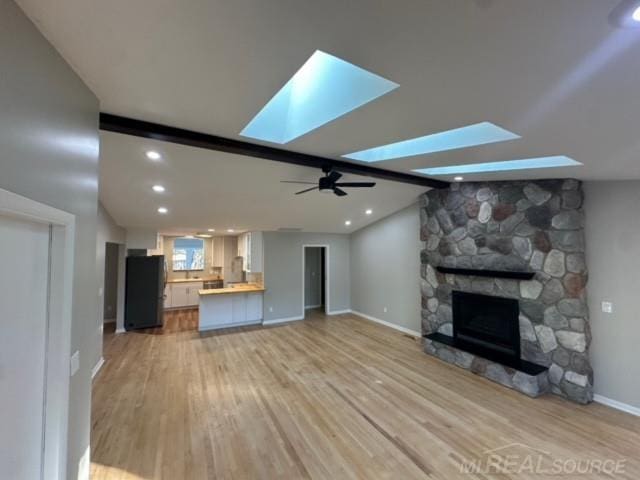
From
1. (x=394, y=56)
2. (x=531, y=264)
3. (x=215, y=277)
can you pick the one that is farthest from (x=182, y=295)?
(x=394, y=56)

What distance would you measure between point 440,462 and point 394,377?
1652 millimetres

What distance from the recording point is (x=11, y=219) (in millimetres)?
1225

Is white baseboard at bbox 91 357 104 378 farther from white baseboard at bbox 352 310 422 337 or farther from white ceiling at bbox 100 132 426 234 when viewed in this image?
white baseboard at bbox 352 310 422 337

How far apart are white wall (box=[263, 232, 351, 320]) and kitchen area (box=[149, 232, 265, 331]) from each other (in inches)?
10.3

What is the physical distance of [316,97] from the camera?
254cm

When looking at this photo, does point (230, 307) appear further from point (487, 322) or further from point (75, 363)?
point (487, 322)

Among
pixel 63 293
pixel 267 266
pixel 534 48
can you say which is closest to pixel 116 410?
pixel 63 293

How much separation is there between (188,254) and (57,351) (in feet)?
29.4

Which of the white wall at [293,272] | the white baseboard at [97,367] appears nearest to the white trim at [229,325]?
the white wall at [293,272]

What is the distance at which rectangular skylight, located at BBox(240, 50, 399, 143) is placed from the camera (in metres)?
2.03

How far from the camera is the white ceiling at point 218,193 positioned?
3.43 meters

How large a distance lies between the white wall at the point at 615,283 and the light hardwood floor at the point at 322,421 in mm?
404

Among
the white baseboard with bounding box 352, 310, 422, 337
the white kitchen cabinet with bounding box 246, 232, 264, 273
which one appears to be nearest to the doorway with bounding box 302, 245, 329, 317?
the white baseboard with bounding box 352, 310, 422, 337

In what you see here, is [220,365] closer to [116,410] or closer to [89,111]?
[116,410]
